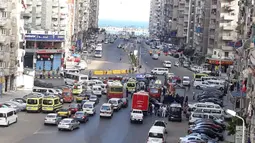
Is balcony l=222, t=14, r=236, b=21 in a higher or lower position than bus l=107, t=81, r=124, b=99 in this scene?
higher

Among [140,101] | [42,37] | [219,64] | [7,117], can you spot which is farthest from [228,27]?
[7,117]

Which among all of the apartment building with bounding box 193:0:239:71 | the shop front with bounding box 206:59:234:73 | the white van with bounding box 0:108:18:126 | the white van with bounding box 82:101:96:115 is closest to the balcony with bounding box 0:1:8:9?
the white van with bounding box 82:101:96:115

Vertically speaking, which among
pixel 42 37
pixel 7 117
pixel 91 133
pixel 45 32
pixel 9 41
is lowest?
pixel 91 133

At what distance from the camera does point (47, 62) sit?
9450cm

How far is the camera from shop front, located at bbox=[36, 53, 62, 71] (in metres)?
93.4

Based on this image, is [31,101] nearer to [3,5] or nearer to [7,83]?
[7,83]

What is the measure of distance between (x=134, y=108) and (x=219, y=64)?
171 ft

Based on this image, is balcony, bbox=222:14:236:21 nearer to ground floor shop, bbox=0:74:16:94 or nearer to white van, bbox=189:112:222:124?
ground floor shop, bbox=0:74:16:94

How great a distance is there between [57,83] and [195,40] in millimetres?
60351

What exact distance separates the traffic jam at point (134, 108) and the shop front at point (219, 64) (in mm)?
28648

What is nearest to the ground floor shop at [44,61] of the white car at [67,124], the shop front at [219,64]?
the shop front at [219,64]

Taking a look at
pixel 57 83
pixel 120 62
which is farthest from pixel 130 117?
pixel 120 62

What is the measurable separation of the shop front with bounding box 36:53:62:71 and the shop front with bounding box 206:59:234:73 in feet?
95.4

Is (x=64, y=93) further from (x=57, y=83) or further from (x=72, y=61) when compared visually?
(x=72, y=61)
